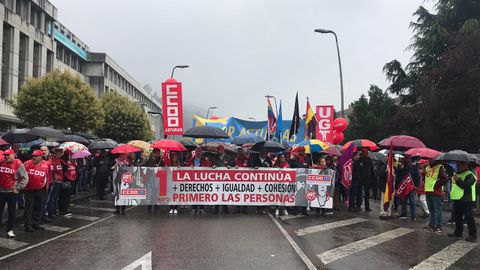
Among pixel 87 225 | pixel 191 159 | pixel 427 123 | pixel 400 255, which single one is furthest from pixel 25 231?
pixel 427 123

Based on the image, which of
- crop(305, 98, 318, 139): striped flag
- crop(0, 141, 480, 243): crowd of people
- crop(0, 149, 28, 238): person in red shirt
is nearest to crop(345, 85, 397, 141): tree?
crop(305, 98, 318, 139): striped flag

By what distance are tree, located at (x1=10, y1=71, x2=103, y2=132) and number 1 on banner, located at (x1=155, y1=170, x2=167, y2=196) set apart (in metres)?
22.3

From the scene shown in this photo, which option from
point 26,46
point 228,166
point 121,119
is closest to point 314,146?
point 228,166

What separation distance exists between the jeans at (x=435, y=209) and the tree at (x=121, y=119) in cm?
4358

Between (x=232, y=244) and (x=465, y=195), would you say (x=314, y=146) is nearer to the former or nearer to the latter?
(x=465, y=195)

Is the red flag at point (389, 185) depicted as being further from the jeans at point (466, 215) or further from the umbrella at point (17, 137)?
the umbrella at point (17, 137)

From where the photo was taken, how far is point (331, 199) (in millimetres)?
13117

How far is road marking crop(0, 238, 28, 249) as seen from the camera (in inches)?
332

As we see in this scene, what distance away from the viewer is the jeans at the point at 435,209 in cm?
1086

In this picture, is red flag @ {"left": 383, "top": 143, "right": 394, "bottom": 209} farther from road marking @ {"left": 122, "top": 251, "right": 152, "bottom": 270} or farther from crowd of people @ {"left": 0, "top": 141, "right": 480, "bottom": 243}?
road marking @ {"left": 122, "top": 251, "right": 152, "bottom": 270}

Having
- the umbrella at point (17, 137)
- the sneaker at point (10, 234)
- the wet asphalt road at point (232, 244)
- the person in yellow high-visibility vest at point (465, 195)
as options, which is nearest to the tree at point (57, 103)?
the umbrella at point (17, 137)

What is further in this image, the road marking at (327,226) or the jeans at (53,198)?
the jeans at (53,198)

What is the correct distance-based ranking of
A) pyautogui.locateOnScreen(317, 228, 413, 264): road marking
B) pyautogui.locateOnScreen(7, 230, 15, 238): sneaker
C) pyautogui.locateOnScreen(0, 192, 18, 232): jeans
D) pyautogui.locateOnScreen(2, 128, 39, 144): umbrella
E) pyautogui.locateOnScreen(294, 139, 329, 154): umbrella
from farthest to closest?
1. pyautogui.locateOnScreen(294, 139, 329, 154): umbrella
2. pyautogui.locateOnScreen(2, 128, 39, 144): umbrella
3. pyautogui.locateOnScreen(0, 192, 18, 232): jeans
4. pyautogui.locateOnScreen(7, 230, 15, 238): sneaker
5. pyautogui.locateOnScreen(317, 228, 413, 264): road marking

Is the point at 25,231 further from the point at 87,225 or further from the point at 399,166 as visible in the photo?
the point at 399,166
